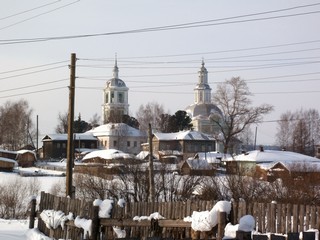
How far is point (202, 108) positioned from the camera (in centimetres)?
12675

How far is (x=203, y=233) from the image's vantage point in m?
10.8

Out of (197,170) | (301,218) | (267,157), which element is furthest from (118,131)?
(301,218)

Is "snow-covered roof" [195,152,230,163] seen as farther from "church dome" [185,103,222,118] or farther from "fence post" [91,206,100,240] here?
"fence post" [91,206,100,240]

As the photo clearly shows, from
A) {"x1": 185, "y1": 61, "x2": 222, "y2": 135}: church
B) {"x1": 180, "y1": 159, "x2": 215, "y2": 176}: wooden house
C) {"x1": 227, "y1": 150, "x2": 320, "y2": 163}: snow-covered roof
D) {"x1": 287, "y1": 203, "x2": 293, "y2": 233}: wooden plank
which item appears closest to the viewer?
{"x1": 287, "y1": 203, "x2": 293, "y2": 233}: wooden plank

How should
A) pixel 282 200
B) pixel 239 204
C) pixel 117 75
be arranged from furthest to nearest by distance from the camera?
pixel 117 75
pixel 282 200
pixel 239 204

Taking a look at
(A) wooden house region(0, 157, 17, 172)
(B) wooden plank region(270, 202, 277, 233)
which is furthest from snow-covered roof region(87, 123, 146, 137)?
(B) wooden plank region(270, 202, 277, 233)

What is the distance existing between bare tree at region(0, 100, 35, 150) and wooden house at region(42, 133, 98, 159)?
6.82m

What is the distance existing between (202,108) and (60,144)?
35.5 metres

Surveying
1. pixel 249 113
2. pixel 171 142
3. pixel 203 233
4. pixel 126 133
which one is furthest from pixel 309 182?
pixel 126 133

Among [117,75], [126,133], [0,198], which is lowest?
[0,198]

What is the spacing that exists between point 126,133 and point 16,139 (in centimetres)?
2184

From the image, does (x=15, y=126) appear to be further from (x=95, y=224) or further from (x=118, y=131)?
(x=95, y=224)

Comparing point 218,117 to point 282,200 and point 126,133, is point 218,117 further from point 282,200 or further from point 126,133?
point 282,200

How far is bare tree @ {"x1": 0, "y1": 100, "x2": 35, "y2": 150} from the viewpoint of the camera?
11094 centimetres
